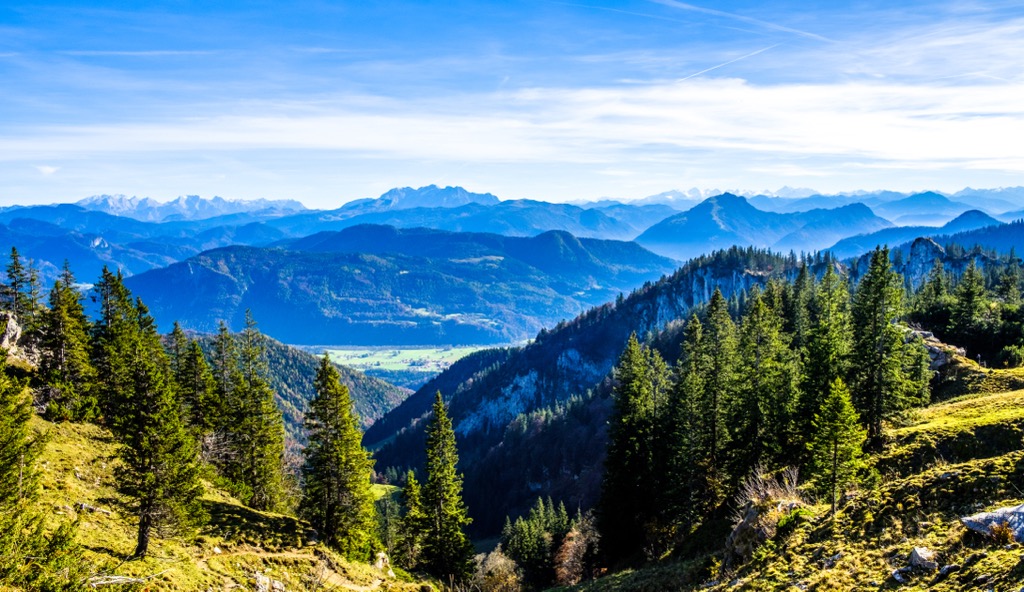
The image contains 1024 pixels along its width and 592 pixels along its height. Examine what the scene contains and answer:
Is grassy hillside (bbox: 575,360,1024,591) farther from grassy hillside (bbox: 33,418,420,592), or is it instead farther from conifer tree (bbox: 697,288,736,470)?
grassy hillside (bbox: 33,418,420,592)

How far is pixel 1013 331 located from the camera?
71312mm

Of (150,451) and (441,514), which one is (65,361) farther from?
(441,514)

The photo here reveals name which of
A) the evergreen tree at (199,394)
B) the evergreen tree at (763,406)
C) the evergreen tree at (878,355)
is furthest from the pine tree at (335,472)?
the evergreen tree at (878,355)

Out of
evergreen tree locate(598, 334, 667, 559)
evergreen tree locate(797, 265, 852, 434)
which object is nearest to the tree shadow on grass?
evergreen tree locate(598, 334, 667, 559)

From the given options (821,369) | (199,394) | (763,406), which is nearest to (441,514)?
(199,394)

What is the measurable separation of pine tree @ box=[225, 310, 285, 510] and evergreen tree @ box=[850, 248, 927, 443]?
47032mm

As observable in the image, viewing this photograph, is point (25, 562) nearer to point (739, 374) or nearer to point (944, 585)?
point (944, 585)

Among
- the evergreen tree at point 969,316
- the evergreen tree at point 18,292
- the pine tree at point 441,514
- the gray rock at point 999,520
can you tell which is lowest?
the pine tree at point 441,514

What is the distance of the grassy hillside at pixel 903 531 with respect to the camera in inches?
718

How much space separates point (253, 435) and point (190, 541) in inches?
633

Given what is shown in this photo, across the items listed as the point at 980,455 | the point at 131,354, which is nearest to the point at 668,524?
the point at 980,455

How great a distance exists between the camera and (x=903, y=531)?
71.5 feet

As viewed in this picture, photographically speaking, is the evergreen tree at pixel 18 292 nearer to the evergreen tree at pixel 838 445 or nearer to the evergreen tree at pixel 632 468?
the evergreen tree at pixel 632 468

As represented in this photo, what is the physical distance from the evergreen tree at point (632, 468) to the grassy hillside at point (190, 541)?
18.9 meters
